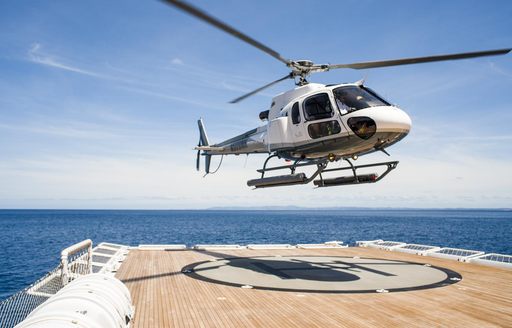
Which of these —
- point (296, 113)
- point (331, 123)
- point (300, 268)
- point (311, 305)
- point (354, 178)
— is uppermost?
point (296, 113)

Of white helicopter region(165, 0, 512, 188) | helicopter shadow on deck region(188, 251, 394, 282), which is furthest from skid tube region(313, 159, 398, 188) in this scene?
helicopter shadow on deck region(188, 251, 394, 282)

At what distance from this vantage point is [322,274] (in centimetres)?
1639

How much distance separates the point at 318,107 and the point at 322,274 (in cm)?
696

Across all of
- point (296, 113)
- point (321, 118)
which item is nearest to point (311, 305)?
point (321, 118)

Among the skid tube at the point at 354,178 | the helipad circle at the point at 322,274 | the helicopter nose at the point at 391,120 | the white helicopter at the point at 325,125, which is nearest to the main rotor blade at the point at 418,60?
the white helicopter at the point at 325,125

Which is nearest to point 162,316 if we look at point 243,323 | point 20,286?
point 243,323

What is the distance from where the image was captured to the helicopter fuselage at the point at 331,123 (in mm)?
14203

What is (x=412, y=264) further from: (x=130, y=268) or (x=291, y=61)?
(x=130, y=268)

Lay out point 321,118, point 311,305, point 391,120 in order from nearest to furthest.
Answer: point 311,305, point 391,120, point 321,118

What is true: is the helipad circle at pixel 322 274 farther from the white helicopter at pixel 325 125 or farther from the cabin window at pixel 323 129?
the cabin window at pixel 323 129

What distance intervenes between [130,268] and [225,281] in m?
5.29

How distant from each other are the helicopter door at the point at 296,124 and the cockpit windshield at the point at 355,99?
1.93 m

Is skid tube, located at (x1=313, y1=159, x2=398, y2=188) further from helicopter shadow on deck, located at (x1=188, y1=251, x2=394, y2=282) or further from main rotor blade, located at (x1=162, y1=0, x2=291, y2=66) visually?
main rotor blade, located at (x1=162, y1=0, x2=291, y2=66)

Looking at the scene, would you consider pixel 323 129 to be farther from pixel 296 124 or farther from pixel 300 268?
pixel 300 268
